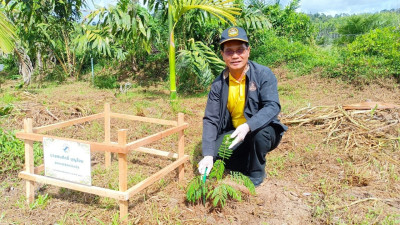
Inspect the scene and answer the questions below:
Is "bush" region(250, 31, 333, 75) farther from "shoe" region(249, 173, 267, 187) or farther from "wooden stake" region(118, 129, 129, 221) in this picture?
"wooden stake" region(118, 129, 129, 221)

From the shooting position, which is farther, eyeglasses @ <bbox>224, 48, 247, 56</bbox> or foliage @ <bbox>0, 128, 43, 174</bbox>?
foliage @ <bbox>0, 128, 43, 174</bbox>

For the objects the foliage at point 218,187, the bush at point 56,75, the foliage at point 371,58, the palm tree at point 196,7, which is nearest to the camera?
A: the foliage at point 218,187

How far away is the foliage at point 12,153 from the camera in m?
2.68

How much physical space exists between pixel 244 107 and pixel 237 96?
105 millimetres

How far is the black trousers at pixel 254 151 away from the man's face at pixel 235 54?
0.52 metres

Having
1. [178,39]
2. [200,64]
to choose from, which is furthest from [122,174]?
[178,39]

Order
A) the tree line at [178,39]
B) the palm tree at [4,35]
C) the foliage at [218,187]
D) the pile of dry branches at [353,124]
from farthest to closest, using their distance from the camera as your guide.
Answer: the tree line at [178,39]
the palm tree at [4,35]
the pile of dry branches at [353,124]
the foliage at [218,187]

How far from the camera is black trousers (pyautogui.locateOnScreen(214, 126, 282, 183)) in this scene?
219 centimetres

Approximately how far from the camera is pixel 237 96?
2324 mm

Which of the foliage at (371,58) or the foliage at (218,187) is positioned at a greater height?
the foliage at (371,58)

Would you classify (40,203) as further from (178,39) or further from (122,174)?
(178,39)

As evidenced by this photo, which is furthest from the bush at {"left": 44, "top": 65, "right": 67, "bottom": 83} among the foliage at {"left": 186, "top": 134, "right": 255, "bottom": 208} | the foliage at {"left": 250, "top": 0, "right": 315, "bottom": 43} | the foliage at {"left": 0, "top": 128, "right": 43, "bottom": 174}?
the foliage at {"left": 186, "top": 134, "right": 255, "bottom": 208}

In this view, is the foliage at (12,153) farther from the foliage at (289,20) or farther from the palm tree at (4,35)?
the foliage at (289,20)

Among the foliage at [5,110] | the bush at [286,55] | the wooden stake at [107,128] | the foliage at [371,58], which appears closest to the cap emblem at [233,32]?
the wooden stake at [107,128]
